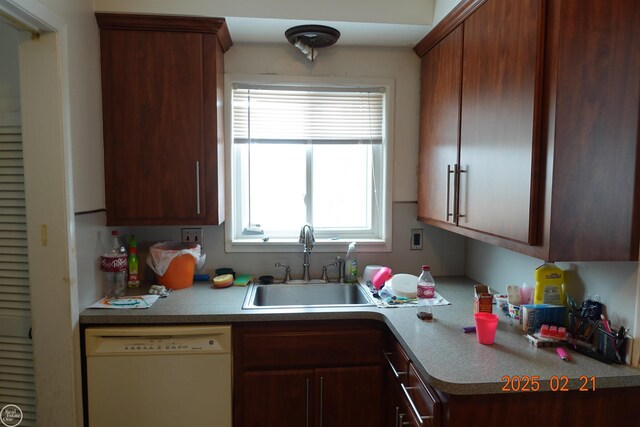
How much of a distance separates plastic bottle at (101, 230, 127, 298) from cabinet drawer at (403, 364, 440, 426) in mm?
1481

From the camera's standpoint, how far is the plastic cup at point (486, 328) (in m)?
1.39

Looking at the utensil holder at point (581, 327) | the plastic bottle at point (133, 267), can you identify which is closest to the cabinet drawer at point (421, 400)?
the utensil holder at point (581, 327)

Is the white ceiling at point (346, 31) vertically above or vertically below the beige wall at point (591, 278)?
above

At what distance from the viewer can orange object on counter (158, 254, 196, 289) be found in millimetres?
2068

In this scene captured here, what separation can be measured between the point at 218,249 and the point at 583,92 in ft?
6.41

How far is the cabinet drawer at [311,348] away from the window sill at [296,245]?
0.67 m

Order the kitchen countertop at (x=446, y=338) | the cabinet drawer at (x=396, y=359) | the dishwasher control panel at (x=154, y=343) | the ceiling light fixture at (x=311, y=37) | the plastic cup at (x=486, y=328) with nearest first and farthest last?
the kitchen countertop at (x=446, y=338)
the plastic cup at (x=486, y=328)
the cabinet drawer at (x=396, y=359)
the dishwasher control panel at (x=154, y=343)
the ceiling light fixture at (x=311, y=37)

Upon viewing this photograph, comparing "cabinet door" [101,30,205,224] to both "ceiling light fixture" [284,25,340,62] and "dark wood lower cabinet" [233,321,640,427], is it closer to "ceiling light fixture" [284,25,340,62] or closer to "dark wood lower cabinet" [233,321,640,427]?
"ceiling light fixture" [284,25,340,62]

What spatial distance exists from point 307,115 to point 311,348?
1.40 metres

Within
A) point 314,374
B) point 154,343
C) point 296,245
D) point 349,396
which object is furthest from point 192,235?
point 349,396

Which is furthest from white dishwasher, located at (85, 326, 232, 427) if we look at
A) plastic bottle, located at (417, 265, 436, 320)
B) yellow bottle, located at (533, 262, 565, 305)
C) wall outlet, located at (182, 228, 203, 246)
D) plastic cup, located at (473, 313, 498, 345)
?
yellow bottle, located at (533, 262, 565, 305)

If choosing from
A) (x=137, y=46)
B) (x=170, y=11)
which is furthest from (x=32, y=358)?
(x=170, y=11)

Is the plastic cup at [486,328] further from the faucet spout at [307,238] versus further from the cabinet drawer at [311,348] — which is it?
the faucet spout at [307,238]

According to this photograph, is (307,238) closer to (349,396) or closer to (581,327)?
(349,396)
